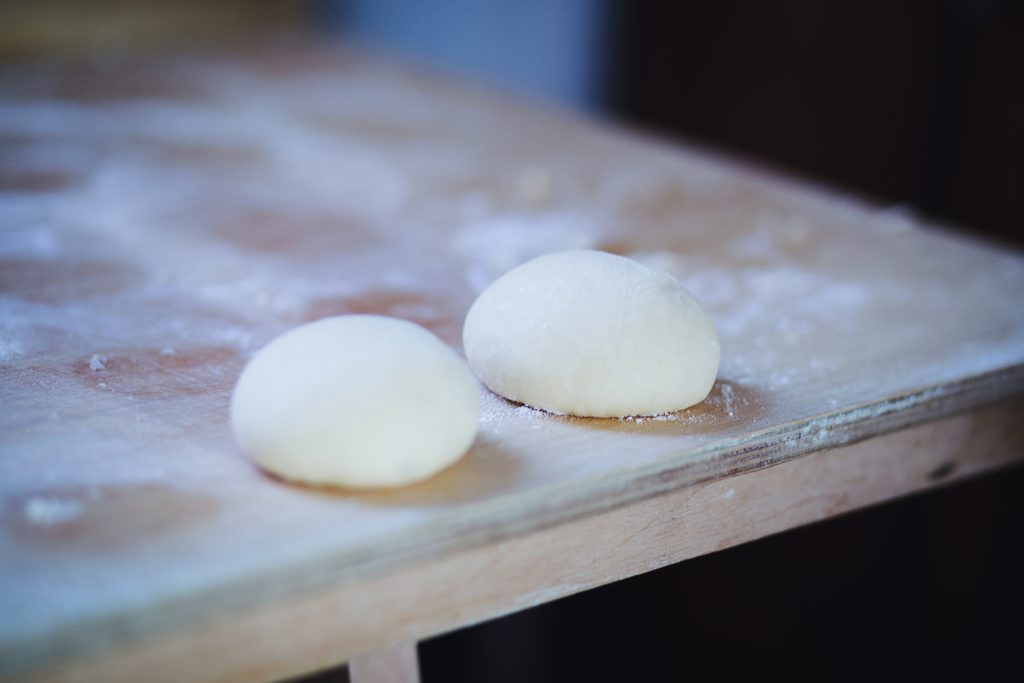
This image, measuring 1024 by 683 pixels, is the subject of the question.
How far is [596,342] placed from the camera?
0.96 metres

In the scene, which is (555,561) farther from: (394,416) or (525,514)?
(394,416)

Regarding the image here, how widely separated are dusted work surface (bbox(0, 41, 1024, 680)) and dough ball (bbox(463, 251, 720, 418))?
0.03 meters

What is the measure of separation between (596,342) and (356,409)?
0.26 metres

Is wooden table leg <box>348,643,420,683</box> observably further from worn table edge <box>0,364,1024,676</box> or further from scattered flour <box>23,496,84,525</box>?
scattered flour <box>23,496,84,525</box>

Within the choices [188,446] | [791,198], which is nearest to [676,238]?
[791,198]

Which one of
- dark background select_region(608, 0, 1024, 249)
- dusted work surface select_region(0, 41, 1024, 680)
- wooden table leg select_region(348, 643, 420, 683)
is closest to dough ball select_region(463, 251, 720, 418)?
dusted work surface select_region(0, 41, 1024, 680)

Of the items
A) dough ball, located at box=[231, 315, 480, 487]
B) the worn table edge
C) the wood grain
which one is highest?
dough ball, located at box=[231, 315, 480, 487]

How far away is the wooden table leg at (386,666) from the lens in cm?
84

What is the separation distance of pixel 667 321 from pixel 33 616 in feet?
2.03

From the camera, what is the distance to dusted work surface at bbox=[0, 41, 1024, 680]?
2.45ft

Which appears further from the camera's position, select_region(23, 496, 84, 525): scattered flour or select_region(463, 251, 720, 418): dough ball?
select_region(463, 251, 720, 418): dough ball

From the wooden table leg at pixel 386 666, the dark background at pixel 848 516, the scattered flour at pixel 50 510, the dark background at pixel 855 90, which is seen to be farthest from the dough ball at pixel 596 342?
the dark background at pixel 855 90

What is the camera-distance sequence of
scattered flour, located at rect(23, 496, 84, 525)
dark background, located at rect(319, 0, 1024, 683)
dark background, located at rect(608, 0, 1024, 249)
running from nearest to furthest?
scattered flour, located at rect(23, 496, 84, 525)
dark background, located at rect(319, 0, 1024, 683)
dark background, located at rect(608, 0, 1024, 249)

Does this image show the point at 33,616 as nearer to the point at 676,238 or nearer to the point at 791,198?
the point at 676,238
